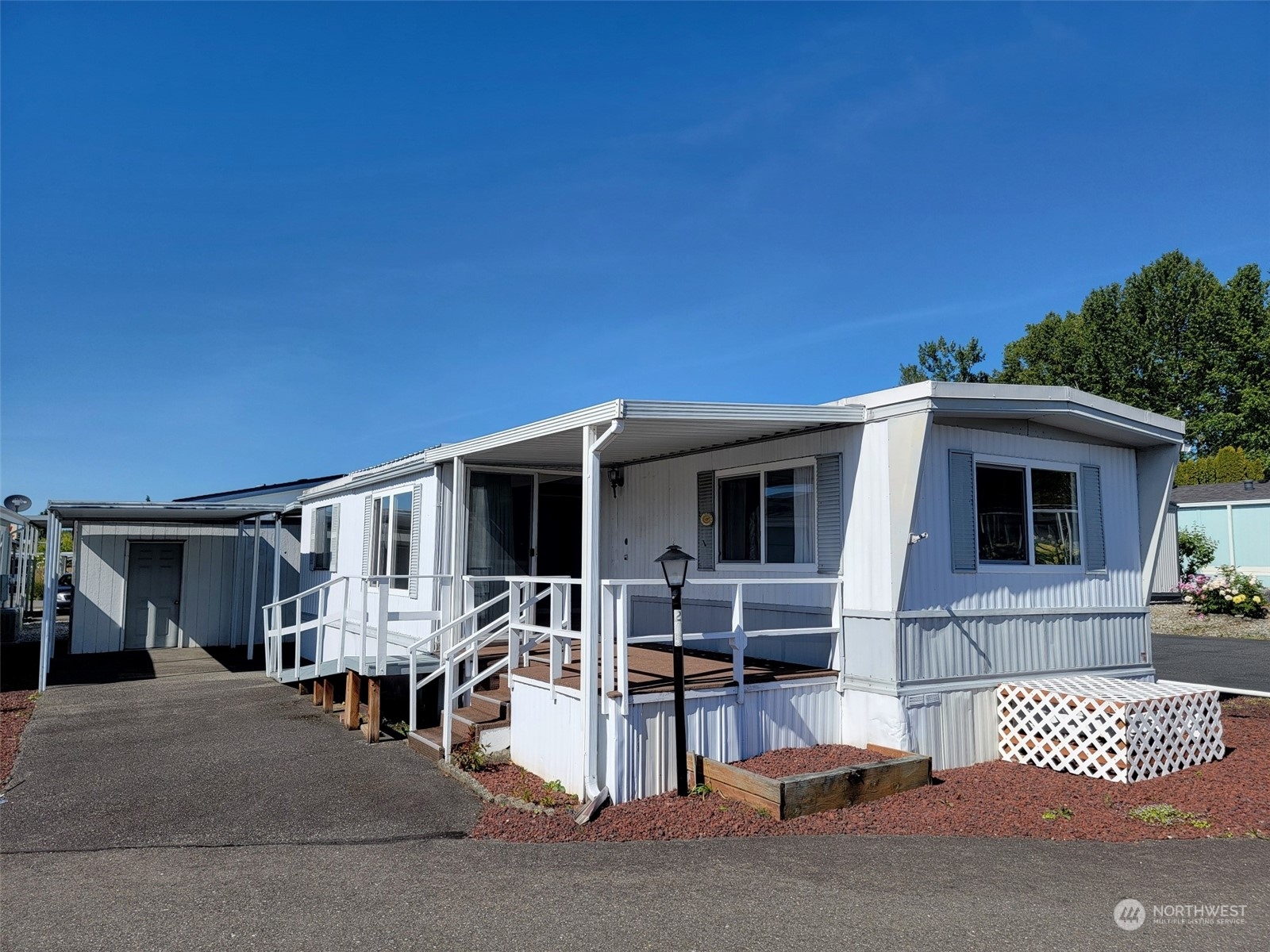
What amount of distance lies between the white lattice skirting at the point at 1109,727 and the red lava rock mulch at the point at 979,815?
0.57ft

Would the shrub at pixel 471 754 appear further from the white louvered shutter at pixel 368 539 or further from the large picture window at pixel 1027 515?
the white louvered shutter at pixel 368 539

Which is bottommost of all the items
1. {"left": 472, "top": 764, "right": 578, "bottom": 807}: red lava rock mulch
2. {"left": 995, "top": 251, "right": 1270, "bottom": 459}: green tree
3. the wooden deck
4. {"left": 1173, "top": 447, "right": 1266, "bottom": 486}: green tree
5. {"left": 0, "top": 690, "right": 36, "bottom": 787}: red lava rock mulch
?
{"left": 0, "top": 690, "right": 36, "bottom": 787}: red lava rock mulch

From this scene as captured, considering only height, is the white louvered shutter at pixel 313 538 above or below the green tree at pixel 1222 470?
below

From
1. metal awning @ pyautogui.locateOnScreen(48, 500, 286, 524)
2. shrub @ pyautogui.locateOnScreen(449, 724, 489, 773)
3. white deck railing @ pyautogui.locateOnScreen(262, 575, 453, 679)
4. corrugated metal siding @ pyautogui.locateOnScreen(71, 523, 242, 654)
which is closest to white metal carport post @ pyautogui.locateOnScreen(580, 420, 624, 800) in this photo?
shrub @ pyautogui.locateOnScreen(449, 724, 489, 773)

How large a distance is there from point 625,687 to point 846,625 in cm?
233

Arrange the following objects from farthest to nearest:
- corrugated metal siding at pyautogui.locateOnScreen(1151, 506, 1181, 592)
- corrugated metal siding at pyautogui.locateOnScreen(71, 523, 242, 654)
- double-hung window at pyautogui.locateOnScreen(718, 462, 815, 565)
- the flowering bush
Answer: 1. the flowering bush
2. corrugated metal siding at pyautogui.locateOnScreen(71, 523, 242, 654)
3. corrugated metal siding at pyautogui.locateOnScreen(1151, 506, 1181, 592)
4. double-hung window at pyautogui.locateOnScreen(718, 462, 815, 565)

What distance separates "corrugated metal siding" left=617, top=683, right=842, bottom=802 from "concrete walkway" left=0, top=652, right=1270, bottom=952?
36.7 inches

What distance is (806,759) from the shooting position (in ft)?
23.0

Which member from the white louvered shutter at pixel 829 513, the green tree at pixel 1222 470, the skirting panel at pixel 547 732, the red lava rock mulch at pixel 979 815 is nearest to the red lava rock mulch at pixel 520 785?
the skirting panel at pixel 547 732

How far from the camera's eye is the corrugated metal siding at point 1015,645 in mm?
7379

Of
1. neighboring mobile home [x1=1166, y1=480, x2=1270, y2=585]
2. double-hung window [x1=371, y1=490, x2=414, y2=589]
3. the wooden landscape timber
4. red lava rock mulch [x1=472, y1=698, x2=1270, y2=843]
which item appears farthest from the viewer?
neighboring mobile home [x1=1166, y1=480, x2=1270, y2=585]

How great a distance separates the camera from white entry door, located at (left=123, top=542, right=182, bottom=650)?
55.7 feet

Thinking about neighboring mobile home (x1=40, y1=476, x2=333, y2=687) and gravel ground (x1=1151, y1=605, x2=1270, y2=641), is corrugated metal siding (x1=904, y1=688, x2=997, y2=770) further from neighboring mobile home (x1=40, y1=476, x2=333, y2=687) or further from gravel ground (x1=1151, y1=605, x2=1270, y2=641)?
gravel ground (x1=1151, y1=605, x2=1270, y2=641)

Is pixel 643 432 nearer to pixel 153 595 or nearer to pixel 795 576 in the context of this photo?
pixel 795 576
